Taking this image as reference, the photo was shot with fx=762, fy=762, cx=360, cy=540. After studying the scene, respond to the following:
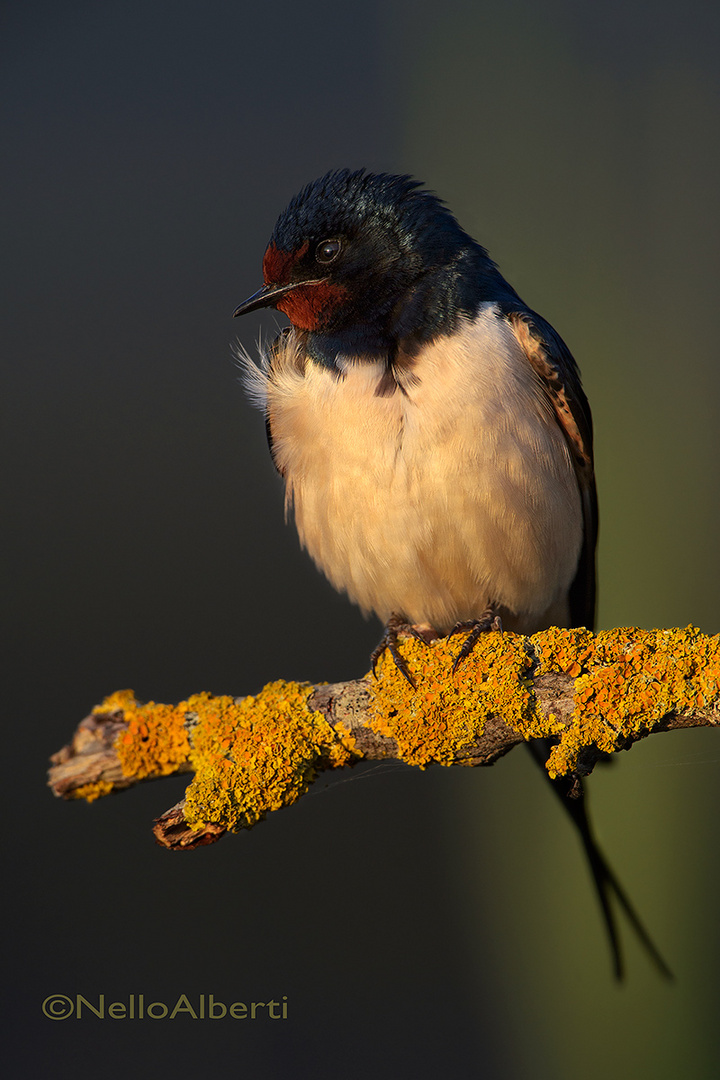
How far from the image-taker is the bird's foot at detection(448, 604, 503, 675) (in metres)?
0.88

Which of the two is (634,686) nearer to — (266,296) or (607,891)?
(266,296)

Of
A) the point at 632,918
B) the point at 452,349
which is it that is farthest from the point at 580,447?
the point at 632,918

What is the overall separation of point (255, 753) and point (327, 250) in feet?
2.16

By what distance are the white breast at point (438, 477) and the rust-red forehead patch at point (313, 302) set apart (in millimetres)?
58

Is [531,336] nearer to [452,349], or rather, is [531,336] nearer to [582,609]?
[452,349]

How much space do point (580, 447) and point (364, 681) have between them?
51cm

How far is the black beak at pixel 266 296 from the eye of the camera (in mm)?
1035

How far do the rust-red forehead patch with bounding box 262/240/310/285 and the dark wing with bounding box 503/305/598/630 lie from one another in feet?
0.95

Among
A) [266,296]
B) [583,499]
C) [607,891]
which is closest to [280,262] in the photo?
[266,296]

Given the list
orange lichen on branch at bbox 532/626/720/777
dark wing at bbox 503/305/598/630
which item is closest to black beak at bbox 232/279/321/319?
dark wing at bbox 503/305/598/630

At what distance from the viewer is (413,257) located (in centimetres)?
102

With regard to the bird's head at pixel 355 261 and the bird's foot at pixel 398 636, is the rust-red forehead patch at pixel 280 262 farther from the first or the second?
the bird's foot at pixel 398 636

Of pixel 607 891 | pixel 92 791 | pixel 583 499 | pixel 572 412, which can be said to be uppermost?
pixel 572 412

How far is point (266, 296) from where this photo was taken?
1042mm
